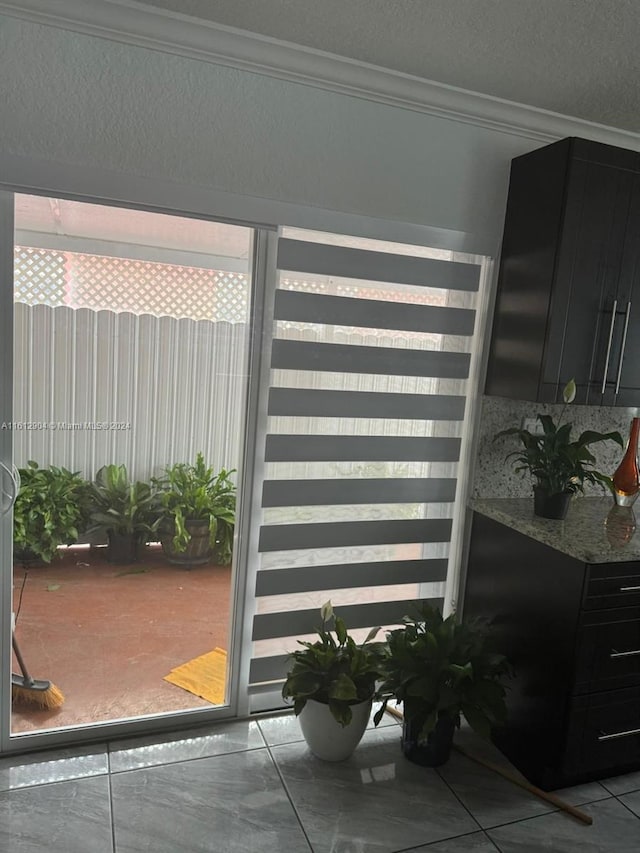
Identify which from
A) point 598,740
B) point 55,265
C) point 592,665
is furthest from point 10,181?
point 598,740

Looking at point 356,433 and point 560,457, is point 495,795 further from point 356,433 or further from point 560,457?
point 356,433

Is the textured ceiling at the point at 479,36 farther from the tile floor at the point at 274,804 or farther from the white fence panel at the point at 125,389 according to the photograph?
the tile floor at the point at 274,804

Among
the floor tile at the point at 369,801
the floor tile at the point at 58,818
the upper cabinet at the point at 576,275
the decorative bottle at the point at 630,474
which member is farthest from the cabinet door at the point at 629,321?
the floor tile at the point at 58,818

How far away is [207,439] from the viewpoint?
7.80 feet

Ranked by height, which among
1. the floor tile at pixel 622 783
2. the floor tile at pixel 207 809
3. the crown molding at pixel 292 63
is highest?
the crown molding at pixel 292 63

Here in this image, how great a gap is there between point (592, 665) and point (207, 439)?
1.61 m

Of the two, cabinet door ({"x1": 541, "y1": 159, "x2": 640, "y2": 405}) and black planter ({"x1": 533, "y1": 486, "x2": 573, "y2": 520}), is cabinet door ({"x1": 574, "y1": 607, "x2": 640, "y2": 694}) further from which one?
cabinet door ({"x1": 541, "y1": 159, "x2": 640, "y2": 405})

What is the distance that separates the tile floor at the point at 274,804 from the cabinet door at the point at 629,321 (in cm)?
148

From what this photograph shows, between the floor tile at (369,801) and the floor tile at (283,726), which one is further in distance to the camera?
the floor tile at (283,726)

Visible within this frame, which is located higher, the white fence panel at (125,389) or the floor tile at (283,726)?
the white fence panel at (125,389)

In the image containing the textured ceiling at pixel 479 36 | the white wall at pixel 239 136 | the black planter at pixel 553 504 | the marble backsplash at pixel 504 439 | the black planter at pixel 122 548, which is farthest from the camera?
the marble backsplash at pixel 504 439

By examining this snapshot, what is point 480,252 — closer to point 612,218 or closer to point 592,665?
point 612,218

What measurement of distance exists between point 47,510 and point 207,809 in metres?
1.16

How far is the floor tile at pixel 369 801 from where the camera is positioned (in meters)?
1.96
